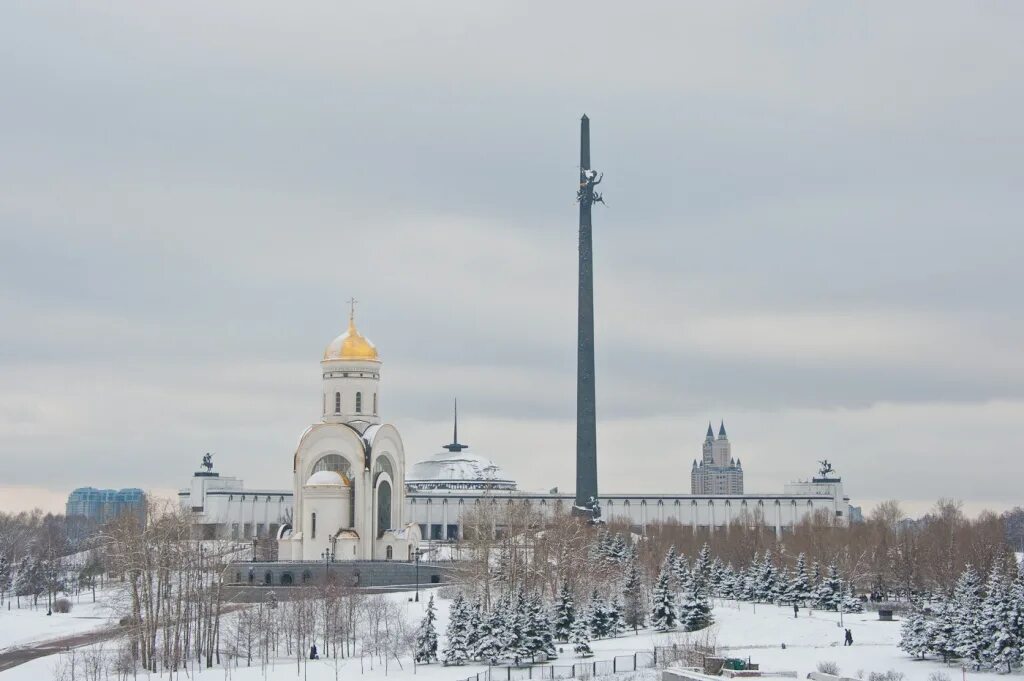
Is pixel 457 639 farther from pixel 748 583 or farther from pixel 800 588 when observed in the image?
pixel 748 583

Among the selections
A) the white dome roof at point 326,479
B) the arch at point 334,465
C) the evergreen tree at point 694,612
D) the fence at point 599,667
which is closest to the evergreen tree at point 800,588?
the evergreen tree at point 694,612

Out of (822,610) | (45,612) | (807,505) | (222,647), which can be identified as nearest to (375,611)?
(222,647)

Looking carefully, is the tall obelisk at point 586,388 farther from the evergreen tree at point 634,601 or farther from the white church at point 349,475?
the evergreen tree at point 634,601

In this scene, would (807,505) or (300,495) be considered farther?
(807,505)

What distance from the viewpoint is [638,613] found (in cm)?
6525

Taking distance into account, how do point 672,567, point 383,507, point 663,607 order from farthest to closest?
1. point 383,507
2. point 672,567
3. point 663,607

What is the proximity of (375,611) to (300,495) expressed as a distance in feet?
81.5

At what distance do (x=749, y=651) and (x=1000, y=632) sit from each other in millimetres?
9593

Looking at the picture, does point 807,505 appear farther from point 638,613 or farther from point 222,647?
point 222,647

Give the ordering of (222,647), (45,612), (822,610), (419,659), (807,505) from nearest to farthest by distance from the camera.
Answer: (419,659), (222,647), (822,610), (45,612), (807,505)

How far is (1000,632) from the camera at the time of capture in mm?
48125

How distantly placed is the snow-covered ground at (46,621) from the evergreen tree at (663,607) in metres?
25.8

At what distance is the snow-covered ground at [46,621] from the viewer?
71062 mm

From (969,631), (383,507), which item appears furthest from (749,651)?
(383,507)
